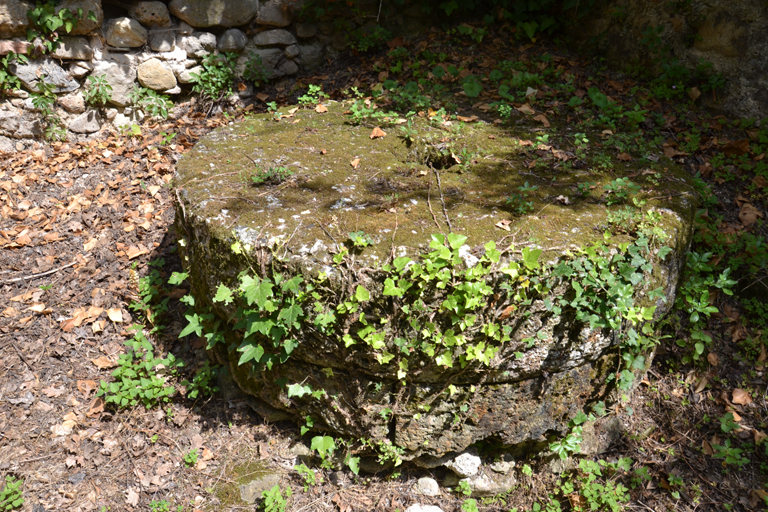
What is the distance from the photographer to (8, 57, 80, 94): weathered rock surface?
4.33 m

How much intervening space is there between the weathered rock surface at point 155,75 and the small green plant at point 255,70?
2.43ft

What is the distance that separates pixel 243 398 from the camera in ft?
11.2

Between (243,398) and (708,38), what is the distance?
5106 mm

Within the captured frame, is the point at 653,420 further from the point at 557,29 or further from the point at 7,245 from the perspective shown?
the point at 7,245

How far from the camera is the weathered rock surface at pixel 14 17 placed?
4.11 meters

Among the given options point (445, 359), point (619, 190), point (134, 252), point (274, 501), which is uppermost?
point (619, 190)

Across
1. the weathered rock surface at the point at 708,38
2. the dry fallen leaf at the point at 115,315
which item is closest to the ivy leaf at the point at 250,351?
the dry fallen leaf at the point at 115,315

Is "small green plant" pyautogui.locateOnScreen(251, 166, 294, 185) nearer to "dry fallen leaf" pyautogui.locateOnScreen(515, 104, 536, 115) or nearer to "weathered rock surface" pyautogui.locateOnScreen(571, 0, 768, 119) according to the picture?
"dry fallen leaf" pyautogui.locateOnScreen(515, 104, 536, 115)

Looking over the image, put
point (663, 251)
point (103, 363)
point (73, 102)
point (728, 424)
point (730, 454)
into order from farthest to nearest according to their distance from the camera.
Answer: point (73, 102) → point (103, 363) → point (728, 424) → point (730, 454) → point (663, 251)

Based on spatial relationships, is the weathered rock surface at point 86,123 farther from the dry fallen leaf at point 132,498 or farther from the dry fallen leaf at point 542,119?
the dry fallen leaf at point 542,119

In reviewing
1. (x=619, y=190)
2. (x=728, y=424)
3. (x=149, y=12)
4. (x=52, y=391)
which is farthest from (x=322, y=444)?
(x=149, y=12)

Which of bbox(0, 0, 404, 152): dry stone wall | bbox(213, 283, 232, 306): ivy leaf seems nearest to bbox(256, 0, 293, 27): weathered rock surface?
bbox(0, 0, 404, 152): dry stone wall

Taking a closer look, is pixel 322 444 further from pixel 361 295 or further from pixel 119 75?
pixel 119 75

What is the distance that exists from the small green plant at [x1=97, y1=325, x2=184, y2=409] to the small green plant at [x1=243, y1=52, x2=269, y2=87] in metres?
2.91
